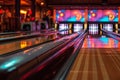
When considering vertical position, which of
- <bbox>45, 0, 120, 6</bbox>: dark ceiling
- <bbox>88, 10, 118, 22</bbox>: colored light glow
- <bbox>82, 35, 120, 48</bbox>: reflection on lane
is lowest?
<bbox>82, 35, 120, 48</bbox>: reflection on lane

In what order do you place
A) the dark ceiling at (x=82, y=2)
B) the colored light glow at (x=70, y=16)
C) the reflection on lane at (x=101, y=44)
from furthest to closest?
the dark ceiling at (x=82, y=2)
the colored light glow at (x=70, y=16)
the reflection on lane at (x=101, y=44)

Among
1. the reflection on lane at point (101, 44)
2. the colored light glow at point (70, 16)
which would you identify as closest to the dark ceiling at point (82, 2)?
the colored light glow at point (70, 16)

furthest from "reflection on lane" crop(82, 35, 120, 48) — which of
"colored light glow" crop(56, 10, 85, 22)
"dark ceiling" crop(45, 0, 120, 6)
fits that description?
"dark ceiling" crop(45, 0, 120, 6)

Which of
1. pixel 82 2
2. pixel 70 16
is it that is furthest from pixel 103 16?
pixel 70 16

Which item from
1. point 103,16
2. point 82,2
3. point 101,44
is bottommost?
point 101,44

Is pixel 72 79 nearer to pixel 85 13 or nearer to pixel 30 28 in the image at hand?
pixel 30 28

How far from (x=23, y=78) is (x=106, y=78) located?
2148mm

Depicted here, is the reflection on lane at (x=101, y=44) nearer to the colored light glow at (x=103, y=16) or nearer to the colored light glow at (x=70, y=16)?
the colored light glow at (x=70, y=16)

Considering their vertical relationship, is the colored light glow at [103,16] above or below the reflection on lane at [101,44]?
above

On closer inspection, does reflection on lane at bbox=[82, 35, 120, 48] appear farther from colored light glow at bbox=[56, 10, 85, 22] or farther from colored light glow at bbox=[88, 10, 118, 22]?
colored light glow at bbox=[88, 10, 118, 22]

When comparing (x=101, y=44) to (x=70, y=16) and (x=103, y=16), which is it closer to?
(x=70, y=16)

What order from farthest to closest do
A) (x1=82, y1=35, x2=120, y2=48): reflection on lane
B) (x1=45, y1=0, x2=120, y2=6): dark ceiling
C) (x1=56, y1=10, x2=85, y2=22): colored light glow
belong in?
(x1=45, y1=0, x2=120, y2=6): dark ceiling
(x1=56, y1=10, x2=85, y2=22): colored light glow
(x1=82, y1=35, x2=120, y2=48): reflection on lane

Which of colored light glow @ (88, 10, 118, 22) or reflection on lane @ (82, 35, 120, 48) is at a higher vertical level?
colored light glow @ (88, 10, 118, 22)

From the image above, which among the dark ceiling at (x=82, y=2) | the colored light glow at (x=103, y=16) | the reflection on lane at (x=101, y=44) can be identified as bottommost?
the reflection on lane at (x=101, y=44)
